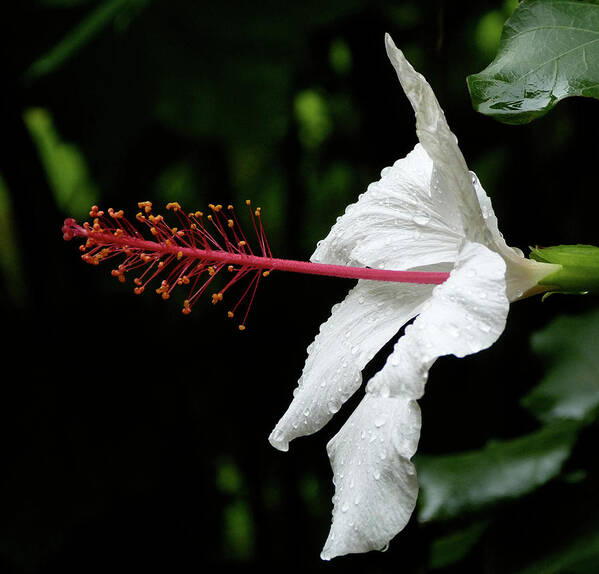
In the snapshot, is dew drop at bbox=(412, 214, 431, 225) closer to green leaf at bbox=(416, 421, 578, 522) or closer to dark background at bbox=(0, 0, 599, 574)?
green leaf at bbox=(416, 421, 578, 522)

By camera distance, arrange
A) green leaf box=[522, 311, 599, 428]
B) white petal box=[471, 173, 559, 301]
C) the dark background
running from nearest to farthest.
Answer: white petal box=[471, 173, 559, 301], green leaf box=[522, 311, 599, 428], the dark background

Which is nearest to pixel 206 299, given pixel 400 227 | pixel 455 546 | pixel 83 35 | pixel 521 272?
pixel 83 35

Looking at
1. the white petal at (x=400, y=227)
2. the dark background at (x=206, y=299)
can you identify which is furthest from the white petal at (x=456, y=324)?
the dark background at (x=206, y=299)

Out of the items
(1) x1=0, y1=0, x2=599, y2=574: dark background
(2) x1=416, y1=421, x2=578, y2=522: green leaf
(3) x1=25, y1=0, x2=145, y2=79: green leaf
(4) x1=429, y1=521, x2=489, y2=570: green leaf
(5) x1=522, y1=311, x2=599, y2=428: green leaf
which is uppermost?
(3) x1=25, y1=0, x2=145, y2=79: green leaf

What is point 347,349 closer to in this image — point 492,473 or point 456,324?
point 456,324

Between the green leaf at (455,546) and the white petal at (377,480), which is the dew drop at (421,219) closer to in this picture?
the white petal at (377,480)

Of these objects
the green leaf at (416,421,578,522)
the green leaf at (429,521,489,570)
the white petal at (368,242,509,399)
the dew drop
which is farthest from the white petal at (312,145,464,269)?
the green leaf at (429,521,489,570)
